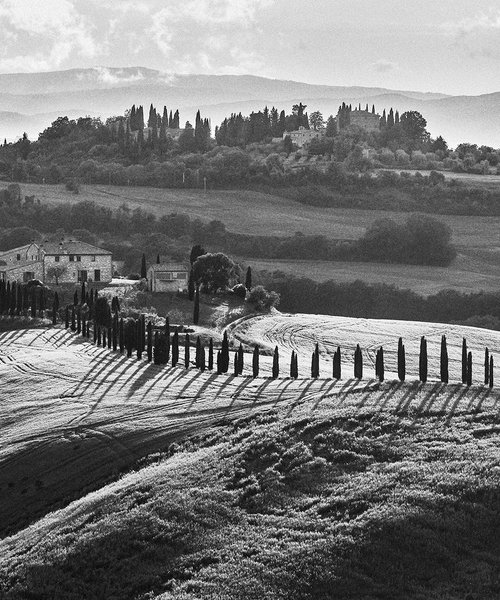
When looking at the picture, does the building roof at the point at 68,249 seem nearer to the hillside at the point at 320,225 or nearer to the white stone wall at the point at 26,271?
the white stone wall at the point at 26,271

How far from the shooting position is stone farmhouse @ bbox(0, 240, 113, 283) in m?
109

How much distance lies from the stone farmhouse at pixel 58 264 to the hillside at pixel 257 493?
4905cm

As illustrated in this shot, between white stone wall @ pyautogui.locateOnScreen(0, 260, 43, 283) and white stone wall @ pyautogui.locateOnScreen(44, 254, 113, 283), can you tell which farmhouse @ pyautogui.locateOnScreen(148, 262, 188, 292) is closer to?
white stone wall @ pyautogui.locateOnScreen(44, 254, 113, 283)

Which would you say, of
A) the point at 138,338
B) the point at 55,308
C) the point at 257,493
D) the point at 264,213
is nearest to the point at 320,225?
the point at 264,213

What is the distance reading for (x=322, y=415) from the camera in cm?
4944

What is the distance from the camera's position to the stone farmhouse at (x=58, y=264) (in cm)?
10944

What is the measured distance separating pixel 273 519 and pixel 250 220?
138143 millimetres

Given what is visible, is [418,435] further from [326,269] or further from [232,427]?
[326,269]

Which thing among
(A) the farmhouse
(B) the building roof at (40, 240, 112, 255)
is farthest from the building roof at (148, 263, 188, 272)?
(B) the building roof at (40, 240, 112, 255)

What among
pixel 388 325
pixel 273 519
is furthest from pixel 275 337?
pixel 273 519

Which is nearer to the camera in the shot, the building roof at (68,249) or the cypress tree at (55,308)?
the cypress tree at (55,308)

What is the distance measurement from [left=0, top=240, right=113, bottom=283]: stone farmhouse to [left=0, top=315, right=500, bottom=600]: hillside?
161ft

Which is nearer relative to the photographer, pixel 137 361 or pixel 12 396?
pixel 12 396

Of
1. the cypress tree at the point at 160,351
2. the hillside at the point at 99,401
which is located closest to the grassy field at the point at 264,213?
the hillside at the point at 99,401
